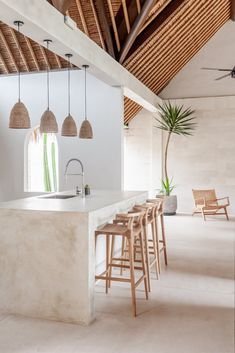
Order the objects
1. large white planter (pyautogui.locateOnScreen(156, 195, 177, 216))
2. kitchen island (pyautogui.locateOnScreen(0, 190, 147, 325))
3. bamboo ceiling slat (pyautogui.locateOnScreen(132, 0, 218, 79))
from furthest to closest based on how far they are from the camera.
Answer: large white planter (pyautogui.locateOnScreen(156, 195, 177, 216)) < bamboo ceiling slat (pyautogui.locateOnScreen(132, 0, 218, 79)) < kitchen island (pyautogui.locateOnScreen(0, 190, 147, 325))

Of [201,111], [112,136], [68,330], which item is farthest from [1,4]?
[201,111]

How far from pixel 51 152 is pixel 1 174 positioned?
124 centimetres

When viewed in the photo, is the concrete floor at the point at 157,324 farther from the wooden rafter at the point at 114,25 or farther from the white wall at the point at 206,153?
the white wall at the point at 206,153

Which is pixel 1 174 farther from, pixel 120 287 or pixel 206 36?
pixel 206 36

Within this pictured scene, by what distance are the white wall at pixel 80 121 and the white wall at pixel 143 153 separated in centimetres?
423

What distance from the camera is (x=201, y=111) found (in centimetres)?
1012

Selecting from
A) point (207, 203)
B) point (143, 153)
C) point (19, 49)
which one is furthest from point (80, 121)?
point (143, 153)

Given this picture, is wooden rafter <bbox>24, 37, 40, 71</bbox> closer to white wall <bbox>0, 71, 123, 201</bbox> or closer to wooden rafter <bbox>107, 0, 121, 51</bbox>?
white wall <bbox>0, 71, 123, 201</bbox>

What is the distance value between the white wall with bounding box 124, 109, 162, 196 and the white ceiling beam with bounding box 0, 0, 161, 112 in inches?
155

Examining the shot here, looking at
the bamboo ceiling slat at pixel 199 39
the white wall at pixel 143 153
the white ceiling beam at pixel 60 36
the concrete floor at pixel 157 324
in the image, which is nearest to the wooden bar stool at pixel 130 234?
the concrete floor at pixel 157 324

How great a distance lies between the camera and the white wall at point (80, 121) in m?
6.43

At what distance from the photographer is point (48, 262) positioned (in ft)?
11.2

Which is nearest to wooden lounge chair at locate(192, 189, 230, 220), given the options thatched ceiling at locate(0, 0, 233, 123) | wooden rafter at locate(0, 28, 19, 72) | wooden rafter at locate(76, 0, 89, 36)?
thatched ceiling at locate(0, 0, 233, 123)

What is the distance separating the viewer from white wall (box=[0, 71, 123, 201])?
6426 mm
